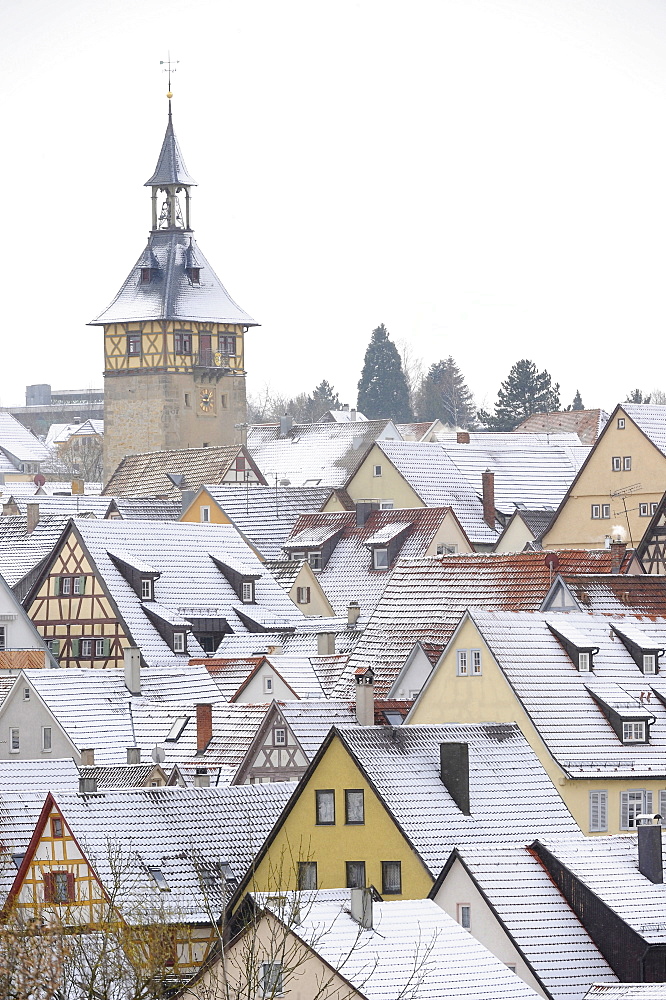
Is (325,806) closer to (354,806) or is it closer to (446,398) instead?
(354,806)

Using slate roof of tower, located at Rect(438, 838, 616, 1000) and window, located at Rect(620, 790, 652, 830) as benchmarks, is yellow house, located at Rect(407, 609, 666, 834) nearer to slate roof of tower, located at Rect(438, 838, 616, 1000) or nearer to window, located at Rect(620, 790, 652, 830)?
window, located at Rect(620, 790, 652, 830)

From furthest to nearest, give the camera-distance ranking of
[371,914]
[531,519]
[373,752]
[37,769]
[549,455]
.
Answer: [549,455] < [531,519] < [37,769] < [373,752] < [371,914]

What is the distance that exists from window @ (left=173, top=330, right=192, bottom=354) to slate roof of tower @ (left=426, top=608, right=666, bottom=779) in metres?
67.7

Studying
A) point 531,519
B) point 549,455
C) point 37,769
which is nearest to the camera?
point 37,769

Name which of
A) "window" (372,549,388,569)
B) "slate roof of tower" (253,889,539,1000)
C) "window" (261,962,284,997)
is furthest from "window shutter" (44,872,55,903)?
"window" (372,549,388,569)

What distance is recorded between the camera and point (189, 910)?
137ft

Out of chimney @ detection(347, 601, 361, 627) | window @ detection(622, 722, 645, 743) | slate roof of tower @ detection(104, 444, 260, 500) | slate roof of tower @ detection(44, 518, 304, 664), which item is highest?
slate roof of tower @ detection(104, 444, 260, 500)

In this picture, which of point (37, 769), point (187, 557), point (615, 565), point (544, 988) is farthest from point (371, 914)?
point (187, 557)

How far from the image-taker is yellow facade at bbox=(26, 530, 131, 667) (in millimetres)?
72688

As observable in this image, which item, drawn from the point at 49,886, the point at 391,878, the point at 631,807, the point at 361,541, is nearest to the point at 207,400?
the point at 361,541

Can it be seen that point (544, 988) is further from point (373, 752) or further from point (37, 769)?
point (37, 769)

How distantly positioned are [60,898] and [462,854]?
6.16 metres

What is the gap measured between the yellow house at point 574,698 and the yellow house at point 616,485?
104 feet

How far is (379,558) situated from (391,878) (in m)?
38.9
